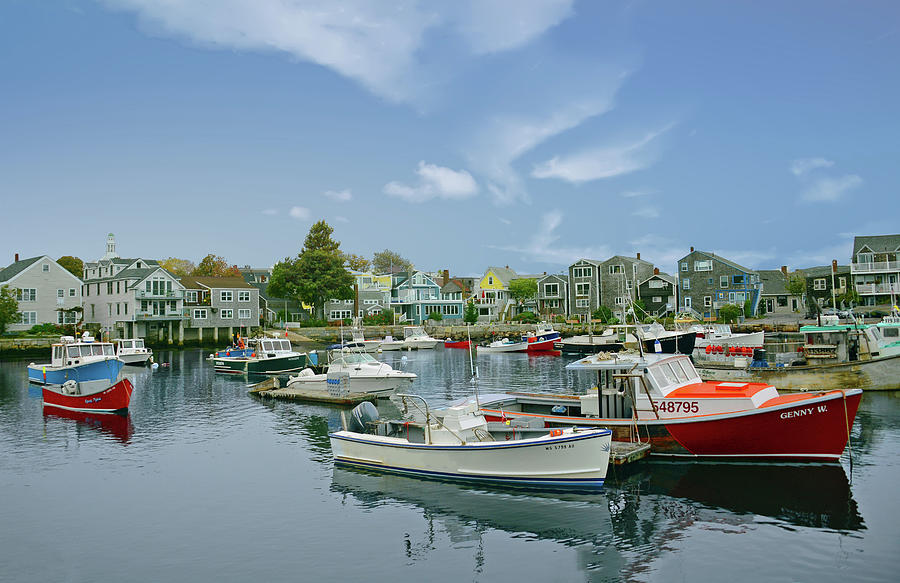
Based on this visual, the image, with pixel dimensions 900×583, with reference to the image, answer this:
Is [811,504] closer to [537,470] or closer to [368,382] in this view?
[537,470]

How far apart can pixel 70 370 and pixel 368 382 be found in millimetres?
17355

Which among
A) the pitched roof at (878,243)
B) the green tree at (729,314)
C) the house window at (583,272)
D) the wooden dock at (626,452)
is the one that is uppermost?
the pitched roof at (878,243)

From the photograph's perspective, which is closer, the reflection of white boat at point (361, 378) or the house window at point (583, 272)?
the reflection of white boat at point (361, 378)

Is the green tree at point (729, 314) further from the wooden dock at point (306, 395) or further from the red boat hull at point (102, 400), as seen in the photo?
the red boat hull at point (102, 400)

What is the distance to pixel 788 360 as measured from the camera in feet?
122

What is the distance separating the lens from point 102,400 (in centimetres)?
→ 2950

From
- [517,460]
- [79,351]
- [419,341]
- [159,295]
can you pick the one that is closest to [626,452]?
[517,460]

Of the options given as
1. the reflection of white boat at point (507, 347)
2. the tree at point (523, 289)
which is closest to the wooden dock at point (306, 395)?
the reflection of white boat at point (507, 347)

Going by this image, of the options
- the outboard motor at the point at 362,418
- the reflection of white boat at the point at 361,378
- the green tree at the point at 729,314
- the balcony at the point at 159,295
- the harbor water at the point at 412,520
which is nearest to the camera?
the harbor water at the point at 412,520

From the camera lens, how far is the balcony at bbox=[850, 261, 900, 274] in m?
73.6

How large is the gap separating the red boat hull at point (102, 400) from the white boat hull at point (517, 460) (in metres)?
17.0

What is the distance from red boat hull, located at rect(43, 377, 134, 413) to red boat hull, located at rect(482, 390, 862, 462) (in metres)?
23.0

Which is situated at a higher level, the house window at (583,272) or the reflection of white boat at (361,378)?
the house window at (583,272)

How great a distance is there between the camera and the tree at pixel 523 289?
346 ft
